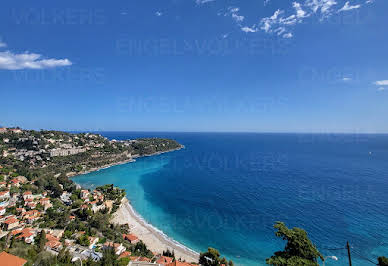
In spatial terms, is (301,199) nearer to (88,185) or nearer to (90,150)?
(88,185)

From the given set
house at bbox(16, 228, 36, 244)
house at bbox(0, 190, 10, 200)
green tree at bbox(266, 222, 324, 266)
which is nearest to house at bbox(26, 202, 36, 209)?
house at bbox(0, 190, 10, 200)

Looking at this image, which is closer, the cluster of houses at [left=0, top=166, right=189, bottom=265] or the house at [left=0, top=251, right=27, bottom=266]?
the house at [left=0, top=251, right=27, bottom=266]

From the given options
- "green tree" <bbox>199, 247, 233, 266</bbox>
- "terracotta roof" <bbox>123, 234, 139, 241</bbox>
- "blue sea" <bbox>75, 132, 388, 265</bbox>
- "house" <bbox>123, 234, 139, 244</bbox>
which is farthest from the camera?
"blue sea" <bbox>75, 132, 388, 265</bbox>

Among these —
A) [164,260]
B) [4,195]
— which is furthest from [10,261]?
[4,195]

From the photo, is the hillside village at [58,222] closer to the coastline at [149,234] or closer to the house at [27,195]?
the house at [27,195]

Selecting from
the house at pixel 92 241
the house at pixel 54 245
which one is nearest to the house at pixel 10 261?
the house at pixel 54 245

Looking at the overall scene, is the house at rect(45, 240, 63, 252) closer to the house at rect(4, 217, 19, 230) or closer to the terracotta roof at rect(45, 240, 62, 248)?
the terracotta roof at rect(45, 240, 62, 248)

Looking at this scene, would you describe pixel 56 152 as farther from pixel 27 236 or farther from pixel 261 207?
pixel 261 207

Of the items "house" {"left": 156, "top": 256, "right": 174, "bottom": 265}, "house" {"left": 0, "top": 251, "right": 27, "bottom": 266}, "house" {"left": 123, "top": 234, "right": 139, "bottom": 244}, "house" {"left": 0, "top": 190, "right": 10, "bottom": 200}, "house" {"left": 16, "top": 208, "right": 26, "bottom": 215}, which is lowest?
"house" {"left": 123, "top": 234, "right": 139, "bottom": 244}
